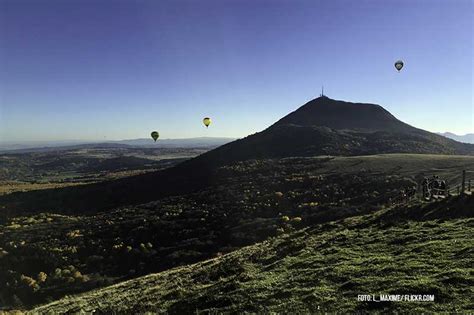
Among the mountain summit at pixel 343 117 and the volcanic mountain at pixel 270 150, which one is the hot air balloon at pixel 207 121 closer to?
the volcanic mountain at pixel 270 150

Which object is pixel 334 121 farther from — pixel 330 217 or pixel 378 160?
pixel 330 217

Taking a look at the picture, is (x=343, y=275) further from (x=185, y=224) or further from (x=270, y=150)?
(x=270, y=150)

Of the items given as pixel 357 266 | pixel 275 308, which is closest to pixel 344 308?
pixel 275 308

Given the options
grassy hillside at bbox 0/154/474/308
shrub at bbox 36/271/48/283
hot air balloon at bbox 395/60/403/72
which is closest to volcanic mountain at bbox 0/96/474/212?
grassy hillside at bbox 0/154/474/308

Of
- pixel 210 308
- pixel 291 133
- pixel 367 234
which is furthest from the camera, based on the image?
pixel 291 133

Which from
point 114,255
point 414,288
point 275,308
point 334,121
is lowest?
point 114,255

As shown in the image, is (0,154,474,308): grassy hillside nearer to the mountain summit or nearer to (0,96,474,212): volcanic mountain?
(0,96,474,212): volcanic mountain
